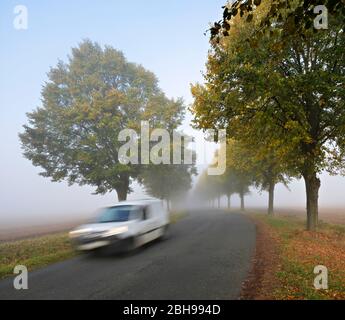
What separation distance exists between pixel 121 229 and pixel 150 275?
3367 mm

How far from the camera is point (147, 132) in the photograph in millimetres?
22562

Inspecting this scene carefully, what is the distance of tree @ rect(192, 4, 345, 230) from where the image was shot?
12.2 m

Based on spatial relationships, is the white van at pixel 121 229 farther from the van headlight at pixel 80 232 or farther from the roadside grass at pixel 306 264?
the roadside grass at pixel 306 264

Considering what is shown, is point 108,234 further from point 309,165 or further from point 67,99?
point 67,99

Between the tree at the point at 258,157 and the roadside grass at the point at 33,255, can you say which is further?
the tree at the point at 258,157

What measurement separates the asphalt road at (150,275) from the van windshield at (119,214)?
59.4 inches

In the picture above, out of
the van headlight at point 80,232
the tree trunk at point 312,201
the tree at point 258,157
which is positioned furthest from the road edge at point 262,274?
the van headlight at point 80,232

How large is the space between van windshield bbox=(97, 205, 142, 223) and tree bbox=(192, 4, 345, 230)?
5747mm

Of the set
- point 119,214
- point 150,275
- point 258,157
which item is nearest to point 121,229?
point 119,214

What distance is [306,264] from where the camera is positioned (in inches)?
348

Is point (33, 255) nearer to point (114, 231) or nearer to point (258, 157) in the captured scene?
point (114, 231)

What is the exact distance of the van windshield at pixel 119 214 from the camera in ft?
39.7

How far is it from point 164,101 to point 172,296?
67.7 feet

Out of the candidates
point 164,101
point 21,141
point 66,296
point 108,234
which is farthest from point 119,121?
point 66,296
